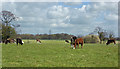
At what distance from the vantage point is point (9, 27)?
58688 millimetres

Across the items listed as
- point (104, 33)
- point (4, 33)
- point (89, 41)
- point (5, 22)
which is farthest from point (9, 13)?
point (104, 33)

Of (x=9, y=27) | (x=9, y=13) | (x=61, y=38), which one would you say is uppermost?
(x=9, y=13)

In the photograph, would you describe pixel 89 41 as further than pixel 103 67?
Yes

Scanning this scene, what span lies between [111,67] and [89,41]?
5242 centimetres

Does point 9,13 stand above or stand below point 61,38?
above

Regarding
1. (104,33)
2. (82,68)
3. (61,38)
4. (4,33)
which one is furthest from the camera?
(61,38)

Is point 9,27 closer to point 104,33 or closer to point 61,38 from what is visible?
point 104,33

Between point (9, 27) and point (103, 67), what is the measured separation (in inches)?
2135

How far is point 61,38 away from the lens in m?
117

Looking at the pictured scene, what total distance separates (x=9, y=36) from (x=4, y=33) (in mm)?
2388

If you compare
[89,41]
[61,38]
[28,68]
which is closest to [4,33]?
[89,41]

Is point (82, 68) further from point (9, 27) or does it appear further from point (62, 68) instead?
point (9, 27)

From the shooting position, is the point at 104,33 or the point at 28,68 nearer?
the point at 28,68

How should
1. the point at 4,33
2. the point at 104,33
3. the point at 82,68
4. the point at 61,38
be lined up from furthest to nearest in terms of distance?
the point at 61,38 → the point at 104,33 → the point at 4,33 → the point at 82,68
